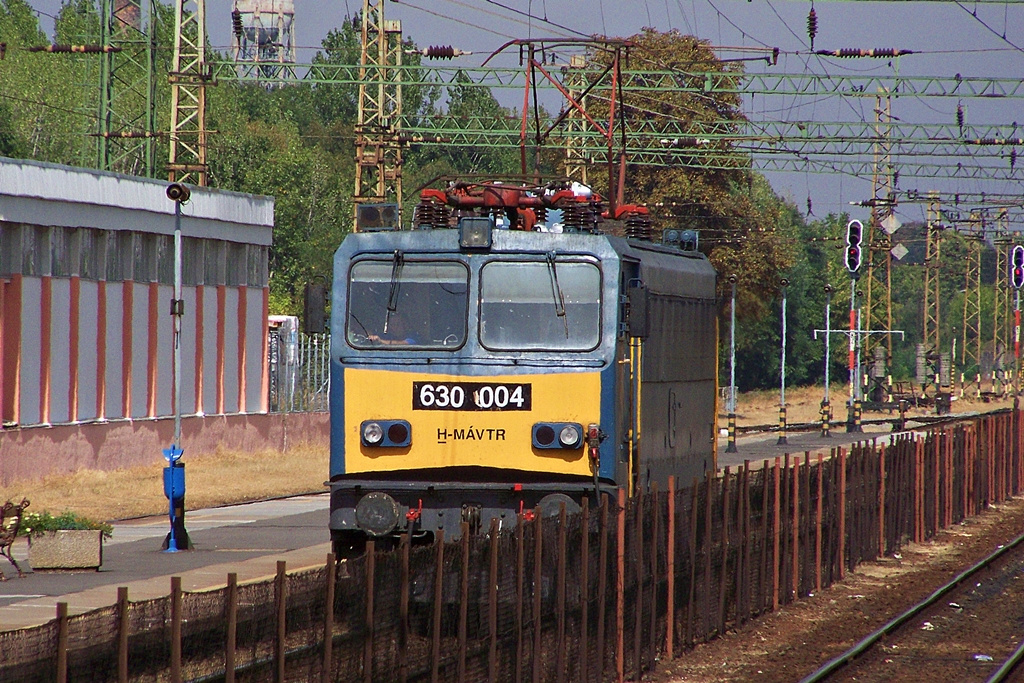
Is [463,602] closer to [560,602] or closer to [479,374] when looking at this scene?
[560,602]

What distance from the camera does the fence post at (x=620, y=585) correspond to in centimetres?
1230

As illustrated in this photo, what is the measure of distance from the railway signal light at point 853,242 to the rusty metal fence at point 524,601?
2559 centimetres

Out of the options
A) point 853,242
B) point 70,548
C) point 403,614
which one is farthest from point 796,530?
point 853,242

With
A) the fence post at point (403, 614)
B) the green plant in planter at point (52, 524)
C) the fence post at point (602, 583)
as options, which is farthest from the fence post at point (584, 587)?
the green plant in planter at point (52, 524)

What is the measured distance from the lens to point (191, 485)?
1176 inches

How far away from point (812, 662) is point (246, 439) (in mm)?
23074

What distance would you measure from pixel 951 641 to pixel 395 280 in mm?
6469

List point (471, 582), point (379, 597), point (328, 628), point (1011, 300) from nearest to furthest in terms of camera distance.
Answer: point (328, 628), point (379, 597), point (471, 582), point (1011, 300)

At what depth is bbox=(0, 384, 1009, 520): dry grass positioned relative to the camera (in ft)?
85.6

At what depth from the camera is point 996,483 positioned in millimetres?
32438

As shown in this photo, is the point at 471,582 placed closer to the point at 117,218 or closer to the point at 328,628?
the point at 328,628

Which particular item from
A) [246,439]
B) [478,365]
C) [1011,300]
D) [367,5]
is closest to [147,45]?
[367,5]

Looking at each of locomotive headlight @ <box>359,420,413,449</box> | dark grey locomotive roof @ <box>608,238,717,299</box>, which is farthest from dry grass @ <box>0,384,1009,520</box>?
locomotive headlight @ <box>359,420,413,449</box>

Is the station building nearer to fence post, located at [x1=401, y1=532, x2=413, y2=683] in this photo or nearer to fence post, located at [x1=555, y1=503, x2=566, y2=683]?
fence post, located at [x1=555, y1=503, x2=566, y2=683]
